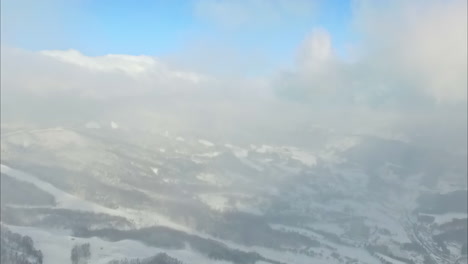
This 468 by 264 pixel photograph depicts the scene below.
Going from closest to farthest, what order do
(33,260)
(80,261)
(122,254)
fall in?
(33,260), (80,261), (122,254)

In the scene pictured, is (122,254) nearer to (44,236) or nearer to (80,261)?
(80,261)

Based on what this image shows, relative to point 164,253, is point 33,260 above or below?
below

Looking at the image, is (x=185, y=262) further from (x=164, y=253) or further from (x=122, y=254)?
(x=122, y=254)

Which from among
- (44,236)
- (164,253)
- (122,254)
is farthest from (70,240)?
(164,253)

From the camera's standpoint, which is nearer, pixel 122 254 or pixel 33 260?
pixel 33 260

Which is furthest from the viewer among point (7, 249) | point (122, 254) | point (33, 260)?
point (122, 254)

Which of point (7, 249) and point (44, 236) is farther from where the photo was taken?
point (44, 236)

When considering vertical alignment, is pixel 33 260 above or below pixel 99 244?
below

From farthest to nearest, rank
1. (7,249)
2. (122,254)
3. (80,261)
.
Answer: (122,254), (80,261), (7,249)

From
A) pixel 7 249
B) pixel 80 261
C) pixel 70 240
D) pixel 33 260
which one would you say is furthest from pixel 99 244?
pixel 7 249
